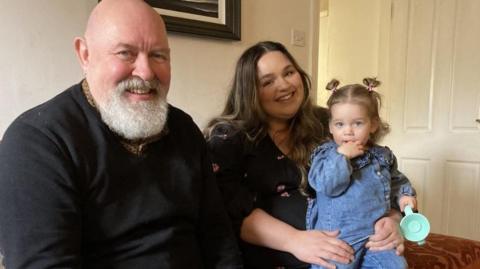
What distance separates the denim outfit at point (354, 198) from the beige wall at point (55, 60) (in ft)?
3.20

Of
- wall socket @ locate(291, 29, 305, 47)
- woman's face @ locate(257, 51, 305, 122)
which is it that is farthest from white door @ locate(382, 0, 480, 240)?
woman's face @ locate(257, 51, 305, 122)

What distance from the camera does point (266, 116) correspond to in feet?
4.71

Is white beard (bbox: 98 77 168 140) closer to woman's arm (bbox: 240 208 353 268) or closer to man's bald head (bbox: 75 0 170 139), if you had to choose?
man's bald head (bbox: 75 0 170 139)

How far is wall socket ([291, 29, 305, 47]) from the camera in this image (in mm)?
2441

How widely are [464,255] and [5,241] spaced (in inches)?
62.0

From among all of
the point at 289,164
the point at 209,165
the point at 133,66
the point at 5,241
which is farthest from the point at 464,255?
the point at 5,241

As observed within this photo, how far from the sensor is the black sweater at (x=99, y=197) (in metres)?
0.77

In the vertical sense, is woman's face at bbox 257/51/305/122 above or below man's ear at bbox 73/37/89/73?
below

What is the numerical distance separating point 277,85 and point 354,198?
478 mm

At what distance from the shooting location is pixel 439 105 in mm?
2834

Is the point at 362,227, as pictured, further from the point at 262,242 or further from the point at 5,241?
the point at 5,241

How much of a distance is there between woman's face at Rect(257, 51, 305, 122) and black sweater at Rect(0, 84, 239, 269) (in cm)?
36

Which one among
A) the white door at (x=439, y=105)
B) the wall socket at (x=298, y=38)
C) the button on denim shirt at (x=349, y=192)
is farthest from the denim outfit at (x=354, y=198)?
the white door at (x=439, y=105)

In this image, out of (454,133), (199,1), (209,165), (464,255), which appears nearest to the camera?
(209,165)
